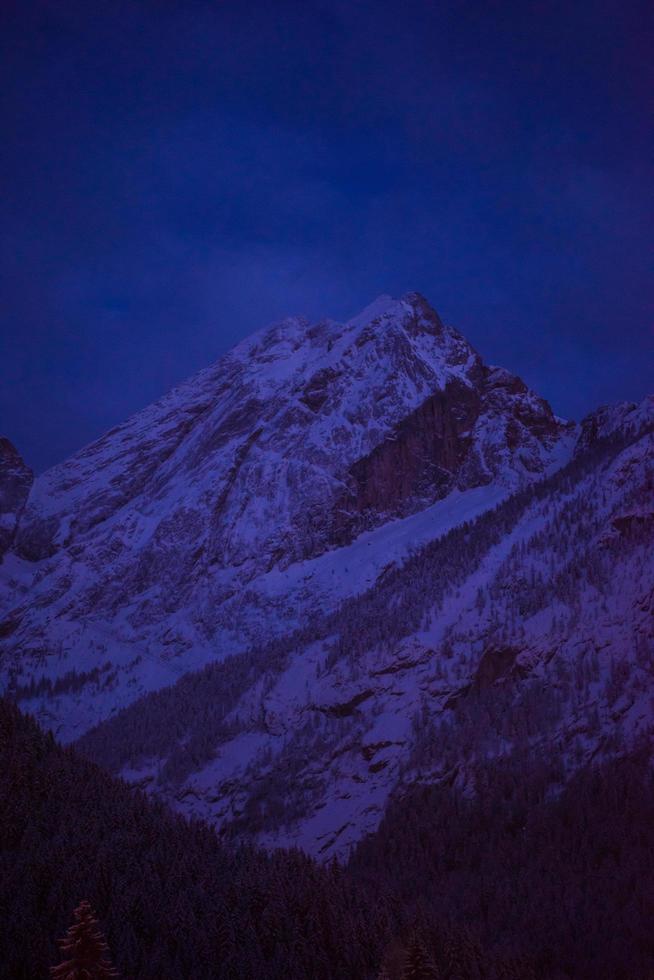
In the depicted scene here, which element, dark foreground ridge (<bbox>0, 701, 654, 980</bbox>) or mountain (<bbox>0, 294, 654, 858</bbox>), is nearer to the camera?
dark foreground ridge (<bbox>0, 701, 654, 980</bbox>)

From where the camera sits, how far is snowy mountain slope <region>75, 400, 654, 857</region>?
349 ft

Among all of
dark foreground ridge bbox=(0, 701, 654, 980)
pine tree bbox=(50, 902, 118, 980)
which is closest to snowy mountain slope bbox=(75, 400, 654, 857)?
dark foreground ridge bbox=(0, 701, 654, 980)

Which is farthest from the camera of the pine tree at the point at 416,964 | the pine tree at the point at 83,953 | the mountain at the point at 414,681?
the mountain at the point at 414,681

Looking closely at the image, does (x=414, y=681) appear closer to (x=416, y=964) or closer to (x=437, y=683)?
(x=437, y=683)

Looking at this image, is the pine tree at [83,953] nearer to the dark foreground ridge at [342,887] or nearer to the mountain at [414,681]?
the dark foreground ridge at [342,887]

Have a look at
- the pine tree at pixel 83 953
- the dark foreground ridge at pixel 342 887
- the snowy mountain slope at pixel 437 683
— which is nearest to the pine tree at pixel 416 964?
the dark foreground ridge at pixel 342 887

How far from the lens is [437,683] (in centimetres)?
12581

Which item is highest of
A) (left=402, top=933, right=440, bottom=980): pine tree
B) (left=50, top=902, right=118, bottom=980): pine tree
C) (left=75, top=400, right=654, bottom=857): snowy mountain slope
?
(left=75, top=400, right=654, bottom=857): snowy mountain slope

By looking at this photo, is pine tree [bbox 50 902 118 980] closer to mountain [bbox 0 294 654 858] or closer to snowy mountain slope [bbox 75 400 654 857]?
snowy mountain slope [bbox 75 400 654 857]

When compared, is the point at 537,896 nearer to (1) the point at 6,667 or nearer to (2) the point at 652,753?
(2) the point at 652,753

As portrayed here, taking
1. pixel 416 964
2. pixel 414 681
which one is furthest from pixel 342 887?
pixel 414 681

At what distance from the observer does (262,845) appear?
113750 mm

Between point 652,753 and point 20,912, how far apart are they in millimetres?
59800

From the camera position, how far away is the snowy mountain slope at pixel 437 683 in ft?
349
